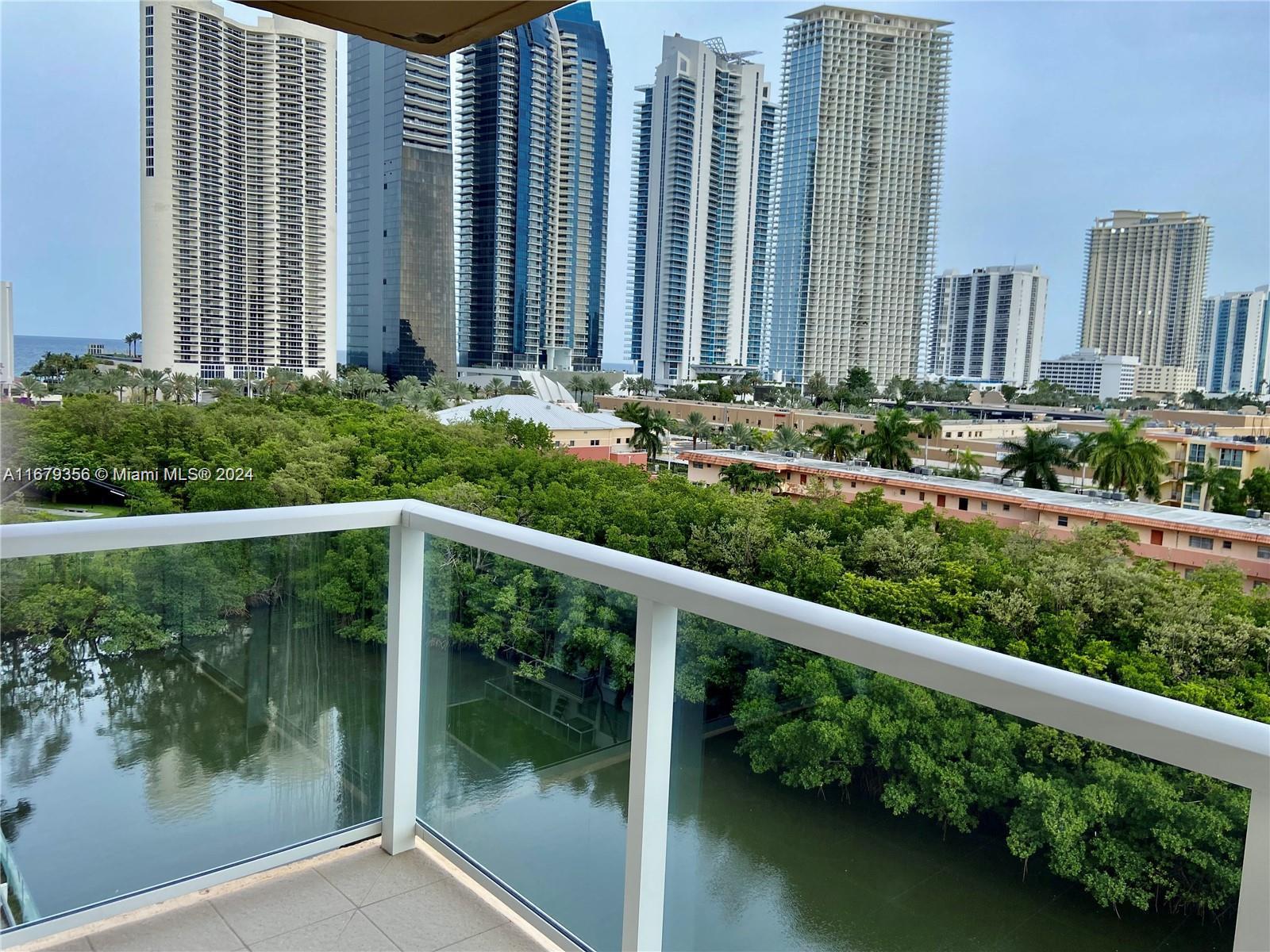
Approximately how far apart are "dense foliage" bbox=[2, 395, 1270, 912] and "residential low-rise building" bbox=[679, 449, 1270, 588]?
6.6 inches

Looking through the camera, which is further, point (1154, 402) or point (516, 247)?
point (516, 247)

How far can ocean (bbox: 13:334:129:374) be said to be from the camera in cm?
491

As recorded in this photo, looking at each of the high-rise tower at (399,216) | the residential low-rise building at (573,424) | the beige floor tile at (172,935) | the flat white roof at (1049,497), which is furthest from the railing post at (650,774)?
the residential low-rise building at (573,424)

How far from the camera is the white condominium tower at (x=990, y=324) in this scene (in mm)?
8102

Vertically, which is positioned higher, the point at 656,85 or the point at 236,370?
the point at 656,85

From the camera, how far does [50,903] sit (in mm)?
1601

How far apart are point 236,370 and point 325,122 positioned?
2462 millimetres

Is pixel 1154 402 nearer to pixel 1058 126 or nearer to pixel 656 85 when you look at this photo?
pixel 1058 126

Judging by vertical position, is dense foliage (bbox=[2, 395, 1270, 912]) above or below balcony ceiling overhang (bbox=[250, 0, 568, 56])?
below

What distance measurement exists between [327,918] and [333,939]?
0.07 meters

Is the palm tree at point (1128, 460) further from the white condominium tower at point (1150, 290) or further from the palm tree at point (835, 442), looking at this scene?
the palm tree at point (835, 442)

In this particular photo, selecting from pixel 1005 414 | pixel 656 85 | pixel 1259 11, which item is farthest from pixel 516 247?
pixel 1259 11

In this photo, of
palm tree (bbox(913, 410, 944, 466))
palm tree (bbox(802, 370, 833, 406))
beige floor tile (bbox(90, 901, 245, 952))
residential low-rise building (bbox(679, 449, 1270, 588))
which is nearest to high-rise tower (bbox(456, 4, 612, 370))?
residential low-rise building (bbox(679, 449, 1270, 588))

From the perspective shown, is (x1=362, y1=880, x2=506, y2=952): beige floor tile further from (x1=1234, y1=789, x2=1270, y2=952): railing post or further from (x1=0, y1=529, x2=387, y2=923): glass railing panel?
(x1=1234, y1=789, x2=1270, y2=952): railing post
